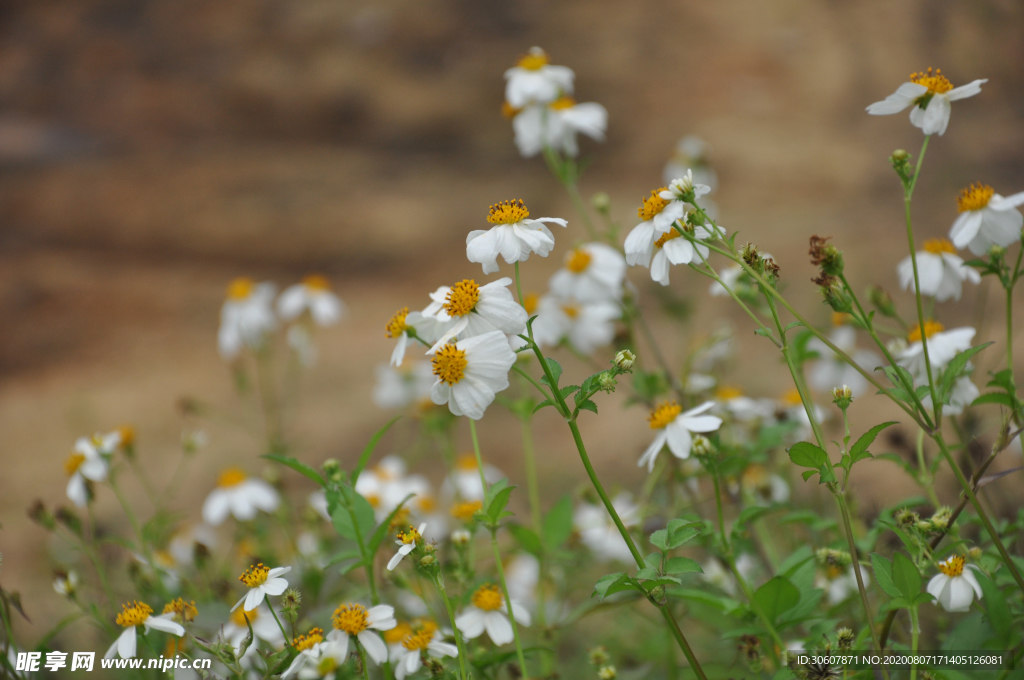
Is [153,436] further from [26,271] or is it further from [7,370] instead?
[26,271]

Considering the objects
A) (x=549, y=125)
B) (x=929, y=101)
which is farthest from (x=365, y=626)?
(x=549, y=125)

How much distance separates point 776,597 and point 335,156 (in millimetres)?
3024

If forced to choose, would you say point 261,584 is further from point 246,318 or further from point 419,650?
point 246,318

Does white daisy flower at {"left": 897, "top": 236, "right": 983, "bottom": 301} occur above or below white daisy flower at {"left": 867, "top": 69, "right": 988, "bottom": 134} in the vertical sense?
below

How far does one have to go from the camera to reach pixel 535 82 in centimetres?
128

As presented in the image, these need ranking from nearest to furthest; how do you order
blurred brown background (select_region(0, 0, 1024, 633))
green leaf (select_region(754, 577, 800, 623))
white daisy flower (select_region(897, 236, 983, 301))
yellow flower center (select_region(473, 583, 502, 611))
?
green leaf (select_region(754, 577, 800, 623)), yellow flower center (select_region(473, 583, 502, 611)), white daisy flower (select_region(897, 236, 983, 301)), blurred brown background (select_region(0, 0, 1024, 633))

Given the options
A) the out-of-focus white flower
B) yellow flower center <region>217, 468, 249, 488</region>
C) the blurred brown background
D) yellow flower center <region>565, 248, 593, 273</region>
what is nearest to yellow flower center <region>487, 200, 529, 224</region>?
yellow flower center <region>565, 248, 593, 273</region>

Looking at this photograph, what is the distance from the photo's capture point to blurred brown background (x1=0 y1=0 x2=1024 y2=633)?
289 cm

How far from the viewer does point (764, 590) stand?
30.5 inches

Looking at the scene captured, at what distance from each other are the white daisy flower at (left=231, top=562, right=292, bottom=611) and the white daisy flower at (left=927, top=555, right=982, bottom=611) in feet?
2.28

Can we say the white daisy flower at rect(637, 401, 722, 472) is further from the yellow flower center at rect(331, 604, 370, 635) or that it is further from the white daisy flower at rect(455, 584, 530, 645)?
the yellow flower center at rect(331, 604, 370, 635)

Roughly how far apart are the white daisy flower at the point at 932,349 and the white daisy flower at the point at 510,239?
541mm

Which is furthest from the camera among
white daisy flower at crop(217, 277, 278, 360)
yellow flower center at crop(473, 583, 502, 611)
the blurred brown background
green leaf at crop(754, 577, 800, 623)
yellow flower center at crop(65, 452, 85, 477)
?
the blurred brown background

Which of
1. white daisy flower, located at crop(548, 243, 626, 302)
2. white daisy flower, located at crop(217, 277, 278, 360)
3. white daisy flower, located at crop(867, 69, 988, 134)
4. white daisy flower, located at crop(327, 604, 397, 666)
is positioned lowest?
white daisy flower, located at crop(327, 604, 397, 666)
